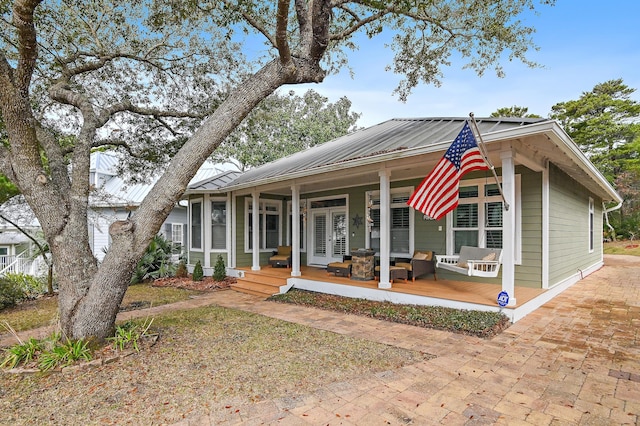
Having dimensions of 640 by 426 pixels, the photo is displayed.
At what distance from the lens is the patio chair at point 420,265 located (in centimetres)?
752

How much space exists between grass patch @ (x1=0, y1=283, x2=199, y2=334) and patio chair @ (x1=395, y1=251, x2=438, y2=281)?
203 inches

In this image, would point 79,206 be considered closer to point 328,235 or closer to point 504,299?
point 504,299

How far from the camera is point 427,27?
726 cm

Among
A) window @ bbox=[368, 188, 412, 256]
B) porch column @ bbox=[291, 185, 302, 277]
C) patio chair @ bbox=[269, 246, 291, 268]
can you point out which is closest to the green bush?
patio chair @ bbox=[269, 246, 291, 268]

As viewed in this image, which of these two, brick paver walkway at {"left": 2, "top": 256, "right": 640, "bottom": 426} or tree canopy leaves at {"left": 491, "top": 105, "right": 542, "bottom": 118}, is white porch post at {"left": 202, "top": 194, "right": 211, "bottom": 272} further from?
tree canopy leaves at {"left": 491, "top": 105, "right": 542, "bottom": 118}

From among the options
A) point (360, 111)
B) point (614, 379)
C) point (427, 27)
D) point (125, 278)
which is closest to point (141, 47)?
point (125, 278)

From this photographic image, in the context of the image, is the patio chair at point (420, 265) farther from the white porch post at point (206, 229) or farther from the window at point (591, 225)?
the window at point (591, 225)

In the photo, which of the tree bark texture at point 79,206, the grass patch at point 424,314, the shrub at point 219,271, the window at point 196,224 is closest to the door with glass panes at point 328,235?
the shrub at point 219,271

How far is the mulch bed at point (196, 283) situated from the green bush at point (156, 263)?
1.20ft

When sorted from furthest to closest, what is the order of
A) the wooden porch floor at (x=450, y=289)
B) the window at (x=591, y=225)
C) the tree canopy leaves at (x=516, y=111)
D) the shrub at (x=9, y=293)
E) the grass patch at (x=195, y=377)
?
the tree canopy leaves at (x=516, y=111) < the window at (x=591, y=225) < the shrub at (x=9, y=293) < the wooden porch floor at (x=450, y=289) < the grass patch at (x=195, y=377)

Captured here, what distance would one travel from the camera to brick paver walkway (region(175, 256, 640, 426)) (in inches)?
106

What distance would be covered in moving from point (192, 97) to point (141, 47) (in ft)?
4.54

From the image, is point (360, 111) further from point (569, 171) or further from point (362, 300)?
point (362, 300)

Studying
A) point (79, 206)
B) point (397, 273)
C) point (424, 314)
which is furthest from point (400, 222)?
point (79, 206)
